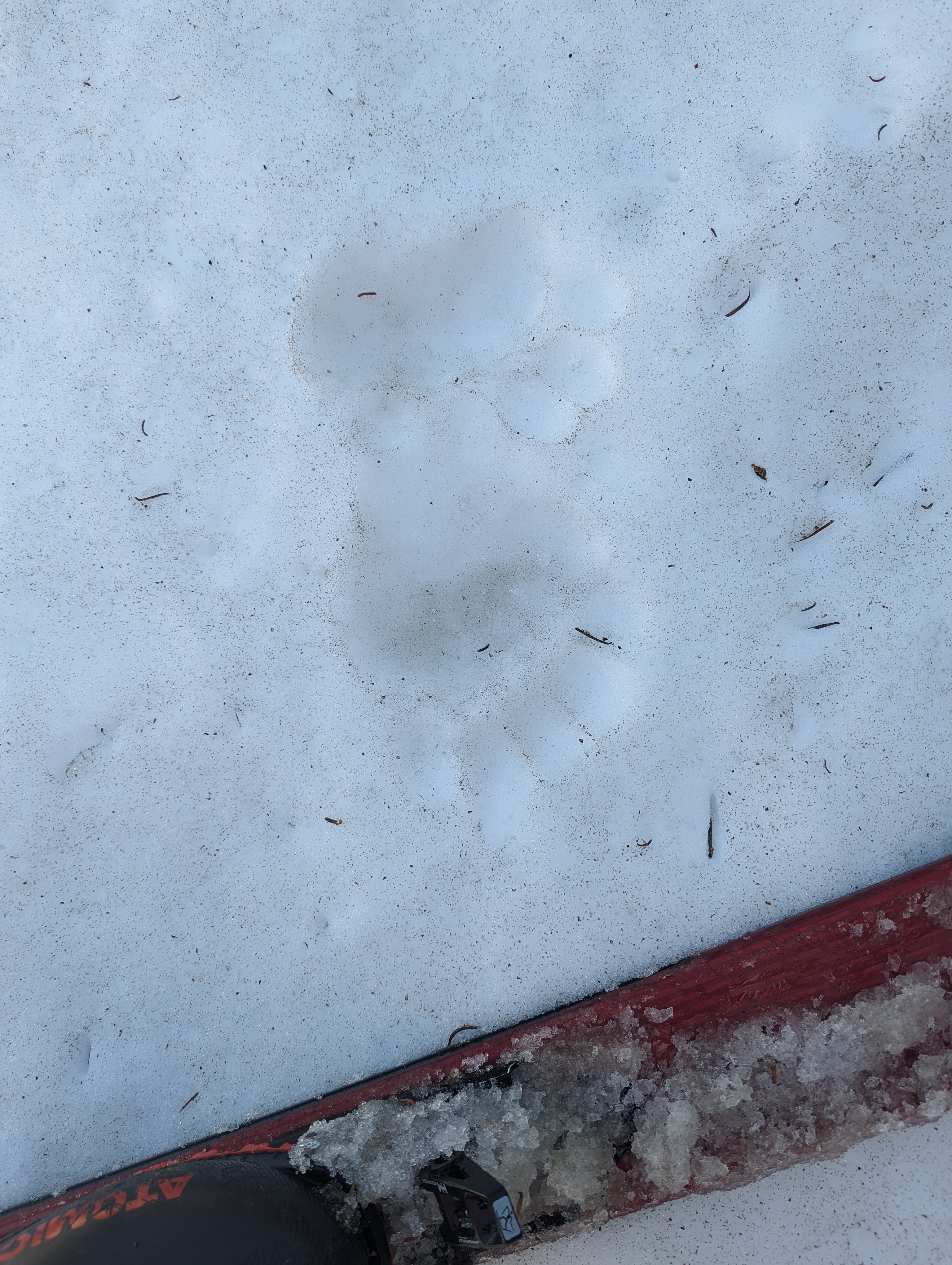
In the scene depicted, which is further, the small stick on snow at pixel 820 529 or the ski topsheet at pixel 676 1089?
the small stick on snow at pixel 820 529

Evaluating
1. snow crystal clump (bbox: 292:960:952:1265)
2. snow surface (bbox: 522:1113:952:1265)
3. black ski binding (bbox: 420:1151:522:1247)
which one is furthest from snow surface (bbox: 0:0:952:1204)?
snow surface (bbox: 522:1113:952:1265)

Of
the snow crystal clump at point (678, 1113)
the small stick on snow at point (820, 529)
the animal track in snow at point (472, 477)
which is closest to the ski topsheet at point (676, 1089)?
the snow crystal clump at point (678, 1113)

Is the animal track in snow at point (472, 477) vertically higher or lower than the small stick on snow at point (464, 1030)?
higher

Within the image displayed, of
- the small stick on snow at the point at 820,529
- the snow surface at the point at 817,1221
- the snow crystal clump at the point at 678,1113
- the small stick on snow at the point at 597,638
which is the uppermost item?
the small stick on snow at the point at 820,529

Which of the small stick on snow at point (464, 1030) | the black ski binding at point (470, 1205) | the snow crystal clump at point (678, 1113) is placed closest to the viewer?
the black ski binding at point (470, 1205)

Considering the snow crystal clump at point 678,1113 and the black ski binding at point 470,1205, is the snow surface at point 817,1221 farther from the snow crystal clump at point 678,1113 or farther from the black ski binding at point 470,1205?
the black ski binding at point 470,1205

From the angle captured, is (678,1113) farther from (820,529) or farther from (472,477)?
(472,477)

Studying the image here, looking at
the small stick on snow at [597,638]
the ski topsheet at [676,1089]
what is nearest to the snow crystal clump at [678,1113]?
the ski topsheet at [676,1089]

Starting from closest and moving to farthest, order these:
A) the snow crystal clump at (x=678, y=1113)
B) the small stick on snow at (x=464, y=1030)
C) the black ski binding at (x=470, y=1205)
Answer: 1. the black ski binding at (x=470, y=1205)
2. the snow crystal clump at (x=678, y=1113)
3. the small stick on snow at (x=464, y=1030)
